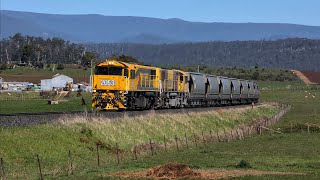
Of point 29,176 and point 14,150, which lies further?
point 14,150

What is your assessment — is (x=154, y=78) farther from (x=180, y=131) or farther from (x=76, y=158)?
(x=76, y=158)

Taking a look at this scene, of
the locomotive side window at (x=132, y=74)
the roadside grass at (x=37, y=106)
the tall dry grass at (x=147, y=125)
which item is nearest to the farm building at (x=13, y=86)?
the roadside grass at (x=37, y=106)

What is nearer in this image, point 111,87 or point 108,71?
point 111,87

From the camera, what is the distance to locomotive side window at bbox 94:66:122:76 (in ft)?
154

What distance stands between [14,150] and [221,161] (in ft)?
33.5

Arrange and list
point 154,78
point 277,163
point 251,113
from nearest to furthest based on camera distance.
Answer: point 277,163 < point 154,78 < point 251,113

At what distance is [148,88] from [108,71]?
558 cm

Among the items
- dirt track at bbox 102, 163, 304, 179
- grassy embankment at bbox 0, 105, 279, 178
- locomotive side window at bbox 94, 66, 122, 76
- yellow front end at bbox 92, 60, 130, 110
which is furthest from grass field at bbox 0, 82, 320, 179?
locomotive side window at bbox 94, 66, 122, 76

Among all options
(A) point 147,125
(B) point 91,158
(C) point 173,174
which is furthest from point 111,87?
(C) point 173,174

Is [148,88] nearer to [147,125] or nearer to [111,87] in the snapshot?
[111,87]

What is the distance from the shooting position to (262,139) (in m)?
44.2

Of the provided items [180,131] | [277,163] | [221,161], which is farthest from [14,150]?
[180,131]

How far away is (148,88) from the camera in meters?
51.6

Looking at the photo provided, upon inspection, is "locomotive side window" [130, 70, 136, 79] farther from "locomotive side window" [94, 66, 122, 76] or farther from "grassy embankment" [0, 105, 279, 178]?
"grassy embankment" [0, 105, 279, 178]
